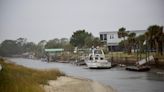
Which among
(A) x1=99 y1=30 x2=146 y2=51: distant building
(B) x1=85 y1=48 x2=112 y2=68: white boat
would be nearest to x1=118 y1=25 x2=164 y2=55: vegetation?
(A) x1=99 y1=30 x2=146 y2=51: distant building

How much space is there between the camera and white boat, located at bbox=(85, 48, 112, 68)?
30438mm

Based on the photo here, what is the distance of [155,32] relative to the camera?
2805cm

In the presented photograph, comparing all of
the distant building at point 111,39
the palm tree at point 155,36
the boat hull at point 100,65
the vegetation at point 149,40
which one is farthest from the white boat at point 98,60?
the palm tree at point 155,36

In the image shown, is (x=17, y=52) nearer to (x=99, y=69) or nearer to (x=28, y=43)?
(x=28, y=43)

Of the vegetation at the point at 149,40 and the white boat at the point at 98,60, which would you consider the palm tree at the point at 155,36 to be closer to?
the vegetation at the point at 149,40

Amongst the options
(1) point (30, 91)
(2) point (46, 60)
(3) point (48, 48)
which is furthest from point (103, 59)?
(1) point (30, 91)

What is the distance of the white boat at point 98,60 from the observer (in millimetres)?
30438

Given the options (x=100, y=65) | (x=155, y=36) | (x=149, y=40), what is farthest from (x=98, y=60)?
(x=155, y=36)

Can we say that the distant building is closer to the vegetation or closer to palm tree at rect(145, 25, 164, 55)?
the vegetation

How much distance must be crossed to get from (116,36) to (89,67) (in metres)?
4.29

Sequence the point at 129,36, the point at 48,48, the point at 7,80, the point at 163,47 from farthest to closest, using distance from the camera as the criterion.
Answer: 1. the point at 129,36
2. the point at 163,47
3. the point at 48,48
4. the point at 7,80

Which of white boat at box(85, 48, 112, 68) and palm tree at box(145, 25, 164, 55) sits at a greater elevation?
palm tree at box(145, 25, 164, 55)

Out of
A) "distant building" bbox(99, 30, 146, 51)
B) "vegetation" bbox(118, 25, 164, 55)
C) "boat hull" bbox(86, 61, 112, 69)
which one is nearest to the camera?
"vegetation" bbox(118, 25, 164, 55)

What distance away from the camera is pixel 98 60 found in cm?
3094
